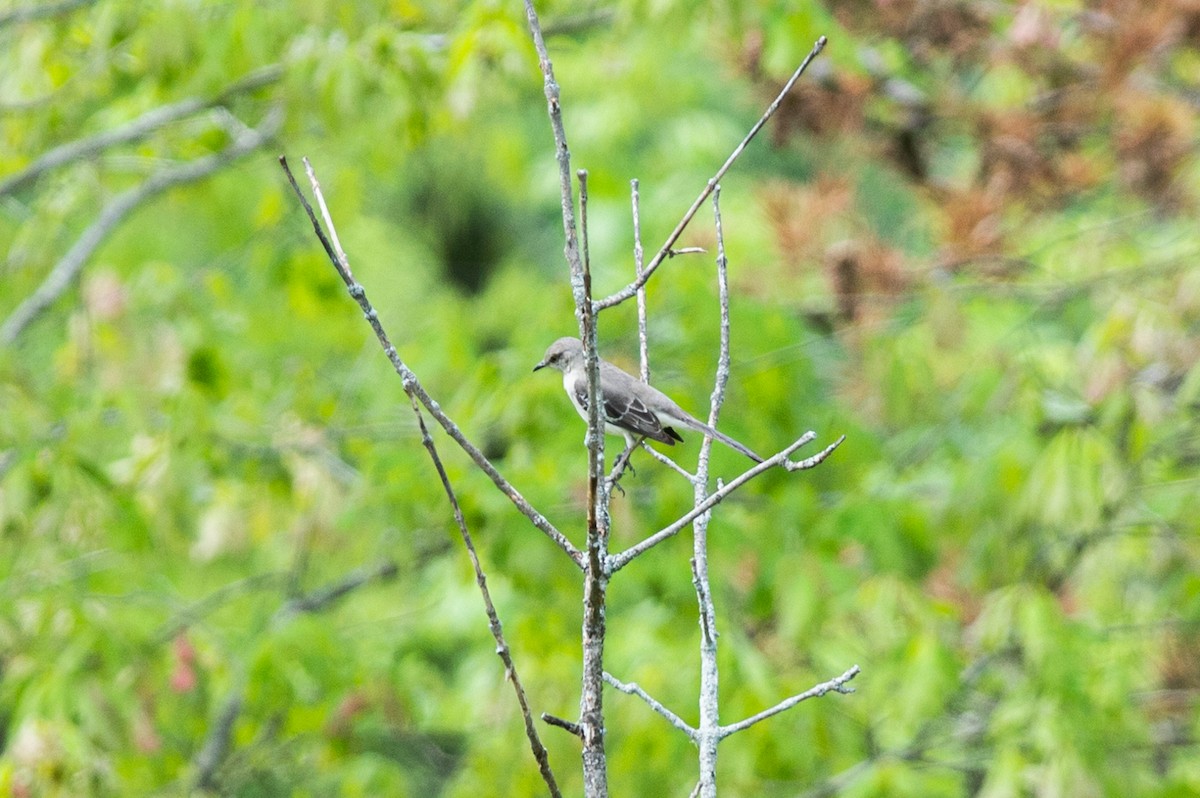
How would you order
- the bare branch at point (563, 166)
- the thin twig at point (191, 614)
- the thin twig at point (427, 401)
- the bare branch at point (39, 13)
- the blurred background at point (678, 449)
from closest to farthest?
the bare branch at point (563, 166)
the thin twig at point (427, 401)
the blurred background at point (678, 449)
the bare branch at point (39, 13)
the thin twig at point (191, 614)

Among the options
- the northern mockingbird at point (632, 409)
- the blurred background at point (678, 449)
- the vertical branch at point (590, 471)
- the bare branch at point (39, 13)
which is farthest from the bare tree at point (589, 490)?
the bare branch at point (39, 13)

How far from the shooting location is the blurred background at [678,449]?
454cm

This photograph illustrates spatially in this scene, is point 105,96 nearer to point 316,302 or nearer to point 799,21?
point 316,302

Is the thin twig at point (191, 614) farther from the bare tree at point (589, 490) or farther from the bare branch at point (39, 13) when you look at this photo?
the bare tree at point (589, 490)

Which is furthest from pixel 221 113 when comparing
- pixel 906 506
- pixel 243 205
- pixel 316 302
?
pixel 906 506

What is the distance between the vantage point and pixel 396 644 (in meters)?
6.03

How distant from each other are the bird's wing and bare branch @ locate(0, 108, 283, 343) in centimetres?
262

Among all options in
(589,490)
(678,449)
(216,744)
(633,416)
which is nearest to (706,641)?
(589,490)

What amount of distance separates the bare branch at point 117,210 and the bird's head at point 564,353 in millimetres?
2035

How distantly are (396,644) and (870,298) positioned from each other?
2.71m

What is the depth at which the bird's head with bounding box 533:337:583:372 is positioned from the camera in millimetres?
4125

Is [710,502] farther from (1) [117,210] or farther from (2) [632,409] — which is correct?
(1) [117,210]

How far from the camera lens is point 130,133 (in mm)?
5449

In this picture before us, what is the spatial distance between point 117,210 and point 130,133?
1.36 ft
